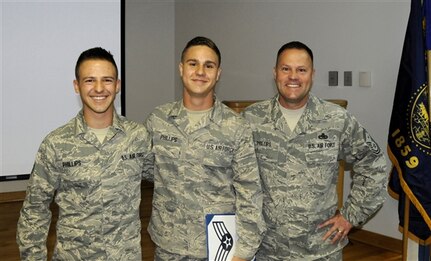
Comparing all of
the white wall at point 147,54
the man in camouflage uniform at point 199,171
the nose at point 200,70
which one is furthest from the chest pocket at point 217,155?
the white wall at point 147,54

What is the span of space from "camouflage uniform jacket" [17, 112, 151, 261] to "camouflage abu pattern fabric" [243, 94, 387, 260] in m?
0.58

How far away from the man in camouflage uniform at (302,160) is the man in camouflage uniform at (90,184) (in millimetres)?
562

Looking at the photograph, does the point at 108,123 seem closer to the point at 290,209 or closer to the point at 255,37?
the point at 290,209

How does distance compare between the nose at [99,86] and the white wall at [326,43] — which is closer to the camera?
the nose at [99,86]

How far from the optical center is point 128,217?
1.85m

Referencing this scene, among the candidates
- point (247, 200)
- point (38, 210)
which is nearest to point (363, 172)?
point (247, 200)

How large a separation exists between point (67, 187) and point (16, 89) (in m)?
1.34

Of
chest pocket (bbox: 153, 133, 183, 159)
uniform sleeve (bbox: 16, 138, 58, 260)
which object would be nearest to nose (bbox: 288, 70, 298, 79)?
chest pocket (bbox: 153, 133, 183, 159)

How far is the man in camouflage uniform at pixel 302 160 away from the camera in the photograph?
2.13 meters

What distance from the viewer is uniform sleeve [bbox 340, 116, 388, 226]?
7.24ft

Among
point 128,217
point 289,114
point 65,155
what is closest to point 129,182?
point 128,217

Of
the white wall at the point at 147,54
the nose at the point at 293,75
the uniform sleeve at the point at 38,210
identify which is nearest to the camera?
the uniform sleeve at the point at 38,210

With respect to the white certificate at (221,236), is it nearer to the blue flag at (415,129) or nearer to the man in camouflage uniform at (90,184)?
the man in camouflage uniform at (90,184)

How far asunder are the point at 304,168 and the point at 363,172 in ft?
0.95
